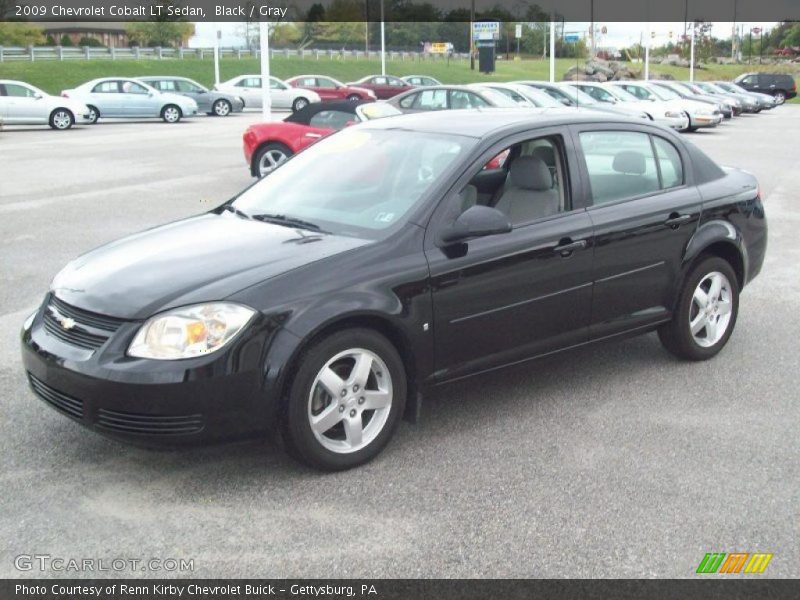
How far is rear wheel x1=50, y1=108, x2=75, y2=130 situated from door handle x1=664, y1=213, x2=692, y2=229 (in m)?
26.3

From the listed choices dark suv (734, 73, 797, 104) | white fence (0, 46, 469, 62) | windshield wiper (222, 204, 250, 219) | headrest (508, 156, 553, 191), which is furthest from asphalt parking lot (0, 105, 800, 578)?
white fence (0, 46, 469, 62)

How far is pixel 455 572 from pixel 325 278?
1.45 meters

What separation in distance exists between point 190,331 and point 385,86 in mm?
41279

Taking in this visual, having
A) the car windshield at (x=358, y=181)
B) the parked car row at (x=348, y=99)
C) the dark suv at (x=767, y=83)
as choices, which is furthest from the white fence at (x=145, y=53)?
the car windshield at (x=358, y=181)

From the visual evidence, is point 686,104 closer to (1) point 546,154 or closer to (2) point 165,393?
(1) point 546,154

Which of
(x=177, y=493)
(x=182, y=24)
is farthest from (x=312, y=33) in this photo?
(x=177, y=493)

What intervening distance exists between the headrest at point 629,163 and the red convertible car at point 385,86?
37.9m

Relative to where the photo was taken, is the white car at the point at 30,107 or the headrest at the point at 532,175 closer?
the headrest at the point at 532,175

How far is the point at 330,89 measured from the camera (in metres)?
42.9


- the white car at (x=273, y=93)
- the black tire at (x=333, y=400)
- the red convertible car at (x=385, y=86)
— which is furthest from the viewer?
the red convertible car at (x=385, y=86)

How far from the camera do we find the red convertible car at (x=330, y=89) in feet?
134

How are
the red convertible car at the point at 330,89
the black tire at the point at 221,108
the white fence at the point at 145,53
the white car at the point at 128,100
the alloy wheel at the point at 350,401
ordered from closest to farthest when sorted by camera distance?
1. the alloy wheel at the point at 350,401
2. the white car at the point at 128,100
3. the black tire at the point at 221,108
4. the red convertible car at the point at 330,89
5. the white fence at the point at 145,53

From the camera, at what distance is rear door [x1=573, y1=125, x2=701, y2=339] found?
5480 millimetres

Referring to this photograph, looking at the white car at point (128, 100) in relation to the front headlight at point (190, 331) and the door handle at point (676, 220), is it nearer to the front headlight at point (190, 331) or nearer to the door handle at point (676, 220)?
the door handle at point (676, 220)
